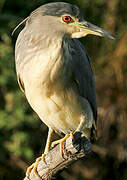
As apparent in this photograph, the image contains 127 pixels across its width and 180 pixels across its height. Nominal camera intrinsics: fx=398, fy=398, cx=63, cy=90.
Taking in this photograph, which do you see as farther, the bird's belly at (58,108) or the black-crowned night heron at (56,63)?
the bird's belly at (58,108)

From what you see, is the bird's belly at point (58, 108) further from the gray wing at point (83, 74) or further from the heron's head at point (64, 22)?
the heron's head at point (64, 22)

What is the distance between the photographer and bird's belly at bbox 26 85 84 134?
3.29 meters

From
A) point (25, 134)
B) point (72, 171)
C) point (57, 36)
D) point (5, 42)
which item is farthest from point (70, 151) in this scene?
point (72, 171)

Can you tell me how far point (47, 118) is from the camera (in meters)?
3.48

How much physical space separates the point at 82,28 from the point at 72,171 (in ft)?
11.2

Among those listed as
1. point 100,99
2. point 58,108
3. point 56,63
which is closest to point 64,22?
point 56,63

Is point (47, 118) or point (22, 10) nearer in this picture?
point (47, 118)

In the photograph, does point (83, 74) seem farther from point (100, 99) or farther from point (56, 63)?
point (100, 99)

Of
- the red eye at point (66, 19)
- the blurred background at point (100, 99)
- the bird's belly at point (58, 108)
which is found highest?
the red eye at point (66, 19)

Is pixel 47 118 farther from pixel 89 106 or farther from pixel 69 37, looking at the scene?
pixel 69 37

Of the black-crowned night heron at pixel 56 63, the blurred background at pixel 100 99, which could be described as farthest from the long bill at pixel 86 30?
the blurred background at pixel 100 99

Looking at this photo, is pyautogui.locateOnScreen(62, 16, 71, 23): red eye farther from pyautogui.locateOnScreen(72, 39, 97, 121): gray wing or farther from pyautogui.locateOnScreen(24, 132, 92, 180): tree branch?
pyautogui.locateOnScreen(24, 132, 92, 180): tree branch

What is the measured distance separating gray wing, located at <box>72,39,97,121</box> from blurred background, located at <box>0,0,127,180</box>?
179 cm

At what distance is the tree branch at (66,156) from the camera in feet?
9.04
